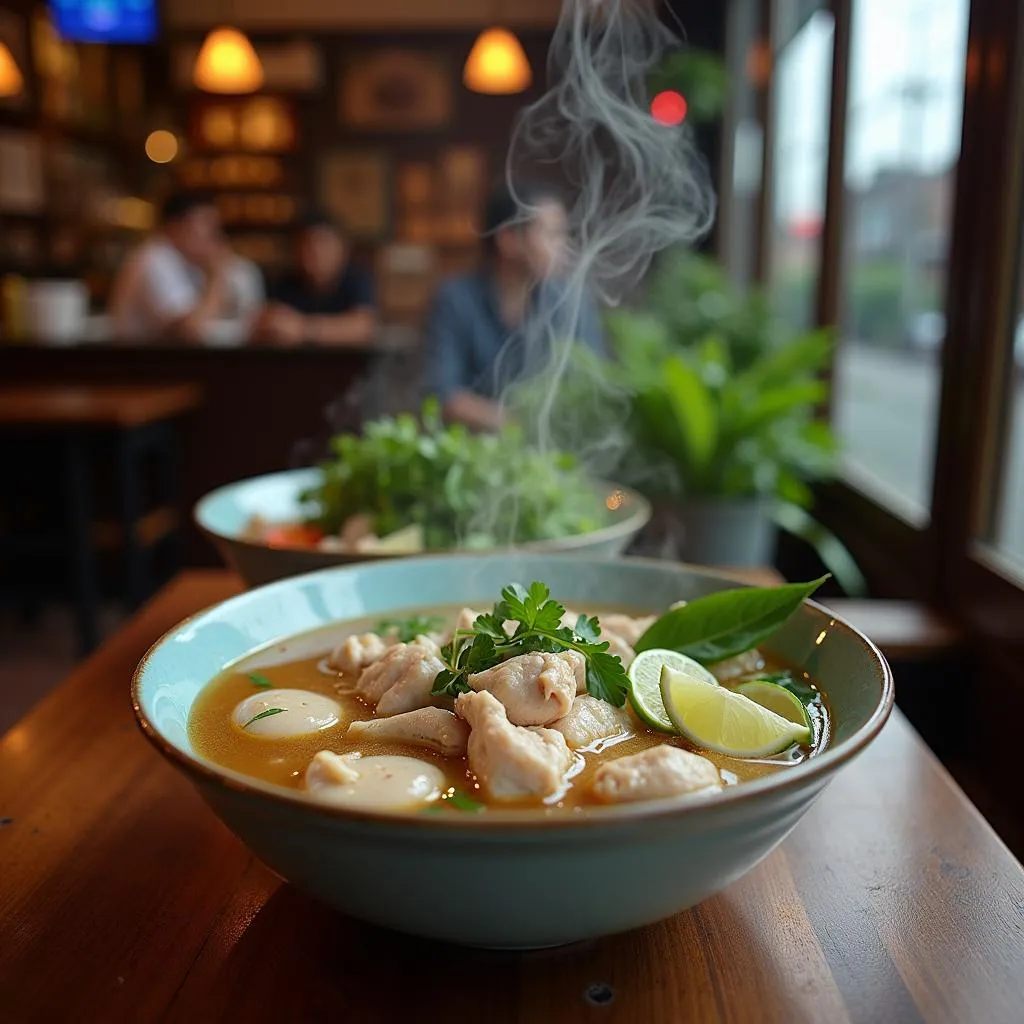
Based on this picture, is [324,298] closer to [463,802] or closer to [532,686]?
[532,686]

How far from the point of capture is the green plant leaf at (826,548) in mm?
2977

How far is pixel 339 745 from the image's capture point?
3.31 feet

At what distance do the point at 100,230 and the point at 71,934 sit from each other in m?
9.59

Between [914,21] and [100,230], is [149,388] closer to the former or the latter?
[914,21]

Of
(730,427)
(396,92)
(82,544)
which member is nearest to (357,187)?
(396,92)

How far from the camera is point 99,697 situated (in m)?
1.46

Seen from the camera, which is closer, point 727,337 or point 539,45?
point 727,337

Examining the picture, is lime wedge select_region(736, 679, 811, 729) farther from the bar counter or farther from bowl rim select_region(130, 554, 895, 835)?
the bar counter

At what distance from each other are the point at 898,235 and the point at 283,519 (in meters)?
2.39

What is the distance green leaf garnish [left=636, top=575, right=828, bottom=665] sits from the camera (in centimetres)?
113

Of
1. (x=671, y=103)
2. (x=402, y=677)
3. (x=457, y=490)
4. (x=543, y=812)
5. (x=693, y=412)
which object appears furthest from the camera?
(x=671, y=103)

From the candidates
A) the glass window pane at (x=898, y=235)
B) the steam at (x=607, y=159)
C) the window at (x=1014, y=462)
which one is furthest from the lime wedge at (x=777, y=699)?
the glass window pane at (x=898, y=235)

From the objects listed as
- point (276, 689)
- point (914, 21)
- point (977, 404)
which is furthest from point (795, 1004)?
point (914, 21)

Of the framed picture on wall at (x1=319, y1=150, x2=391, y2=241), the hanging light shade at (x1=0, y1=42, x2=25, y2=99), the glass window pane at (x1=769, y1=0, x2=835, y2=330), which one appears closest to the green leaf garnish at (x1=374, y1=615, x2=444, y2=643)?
the glass window pane at (x1=769, y1=0, x2=835, y2=330)
